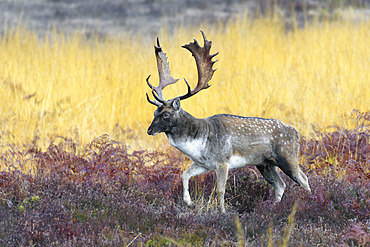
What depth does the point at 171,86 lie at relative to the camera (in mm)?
10164

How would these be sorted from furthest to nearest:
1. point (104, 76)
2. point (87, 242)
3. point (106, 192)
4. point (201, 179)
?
point (104, 76)
point (201, 179)
point (106, 192)
point (87, 242)

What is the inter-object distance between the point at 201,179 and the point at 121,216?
1548 millimetres

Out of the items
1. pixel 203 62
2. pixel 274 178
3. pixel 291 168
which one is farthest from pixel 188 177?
pixel 203 62

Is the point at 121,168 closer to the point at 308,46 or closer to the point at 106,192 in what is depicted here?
the point at 106,192

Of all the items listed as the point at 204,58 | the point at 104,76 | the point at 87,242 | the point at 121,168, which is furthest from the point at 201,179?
the point at 104,76

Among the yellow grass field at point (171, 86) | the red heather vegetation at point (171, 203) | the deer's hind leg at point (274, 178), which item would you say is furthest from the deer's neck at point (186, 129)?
the yellow grass field at point (171, 86)

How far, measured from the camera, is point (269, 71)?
10.7 meters

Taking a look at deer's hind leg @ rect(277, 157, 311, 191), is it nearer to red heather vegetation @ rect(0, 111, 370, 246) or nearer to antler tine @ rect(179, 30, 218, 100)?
red heather vegetation @ rect(0, 111, 370, 246)

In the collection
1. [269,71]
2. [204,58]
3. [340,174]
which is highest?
[204,58]

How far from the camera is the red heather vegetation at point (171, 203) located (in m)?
4.96

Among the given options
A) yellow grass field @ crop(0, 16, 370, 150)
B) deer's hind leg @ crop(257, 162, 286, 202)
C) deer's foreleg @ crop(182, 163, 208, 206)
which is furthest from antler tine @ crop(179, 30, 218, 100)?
yellow grass field @ crop(0, 16, 370, 150)

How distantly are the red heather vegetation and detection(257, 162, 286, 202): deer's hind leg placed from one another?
0.09 m

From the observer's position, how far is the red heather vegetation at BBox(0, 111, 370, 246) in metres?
4.96

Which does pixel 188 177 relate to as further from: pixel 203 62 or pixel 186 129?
pixel 203 62
